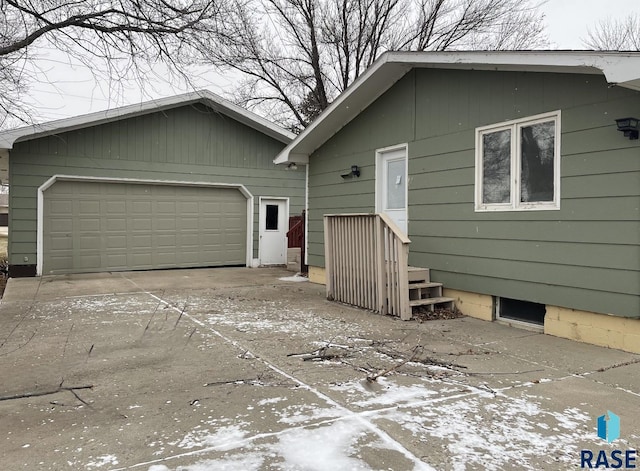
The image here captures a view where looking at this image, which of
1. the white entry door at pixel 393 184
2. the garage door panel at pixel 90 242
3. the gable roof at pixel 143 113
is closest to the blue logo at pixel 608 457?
the white entry door at pixel 393 184

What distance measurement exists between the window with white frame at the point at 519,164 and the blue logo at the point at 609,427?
104 inches

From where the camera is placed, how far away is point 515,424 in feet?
Answer: 8.97

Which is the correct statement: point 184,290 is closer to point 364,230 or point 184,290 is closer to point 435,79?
point 364,230

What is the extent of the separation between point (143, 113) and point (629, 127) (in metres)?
9.79

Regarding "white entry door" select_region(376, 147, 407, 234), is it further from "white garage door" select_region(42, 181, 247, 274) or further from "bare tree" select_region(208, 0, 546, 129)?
"bare tree" select_region(208, 0, 546, 129)

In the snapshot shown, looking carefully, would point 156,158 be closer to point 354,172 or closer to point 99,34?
point 99,34

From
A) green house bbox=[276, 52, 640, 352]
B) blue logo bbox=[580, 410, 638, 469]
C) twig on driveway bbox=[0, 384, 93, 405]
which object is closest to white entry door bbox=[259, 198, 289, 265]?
green house bbox=[276, 52, 640, 352]

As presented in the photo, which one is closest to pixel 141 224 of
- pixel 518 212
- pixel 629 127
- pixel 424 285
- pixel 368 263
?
pixel 368 263

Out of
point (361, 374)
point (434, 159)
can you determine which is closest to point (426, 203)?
point (434, 159)

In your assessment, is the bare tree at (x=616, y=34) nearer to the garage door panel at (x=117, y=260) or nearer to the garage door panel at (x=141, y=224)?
the garage door panel at (x=141, y=224)

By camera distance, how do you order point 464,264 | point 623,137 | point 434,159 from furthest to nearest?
point 434,159, point 464,264, point 623,137

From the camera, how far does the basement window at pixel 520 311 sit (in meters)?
5.41

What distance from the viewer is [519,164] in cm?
537

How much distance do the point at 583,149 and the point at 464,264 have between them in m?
2.03
